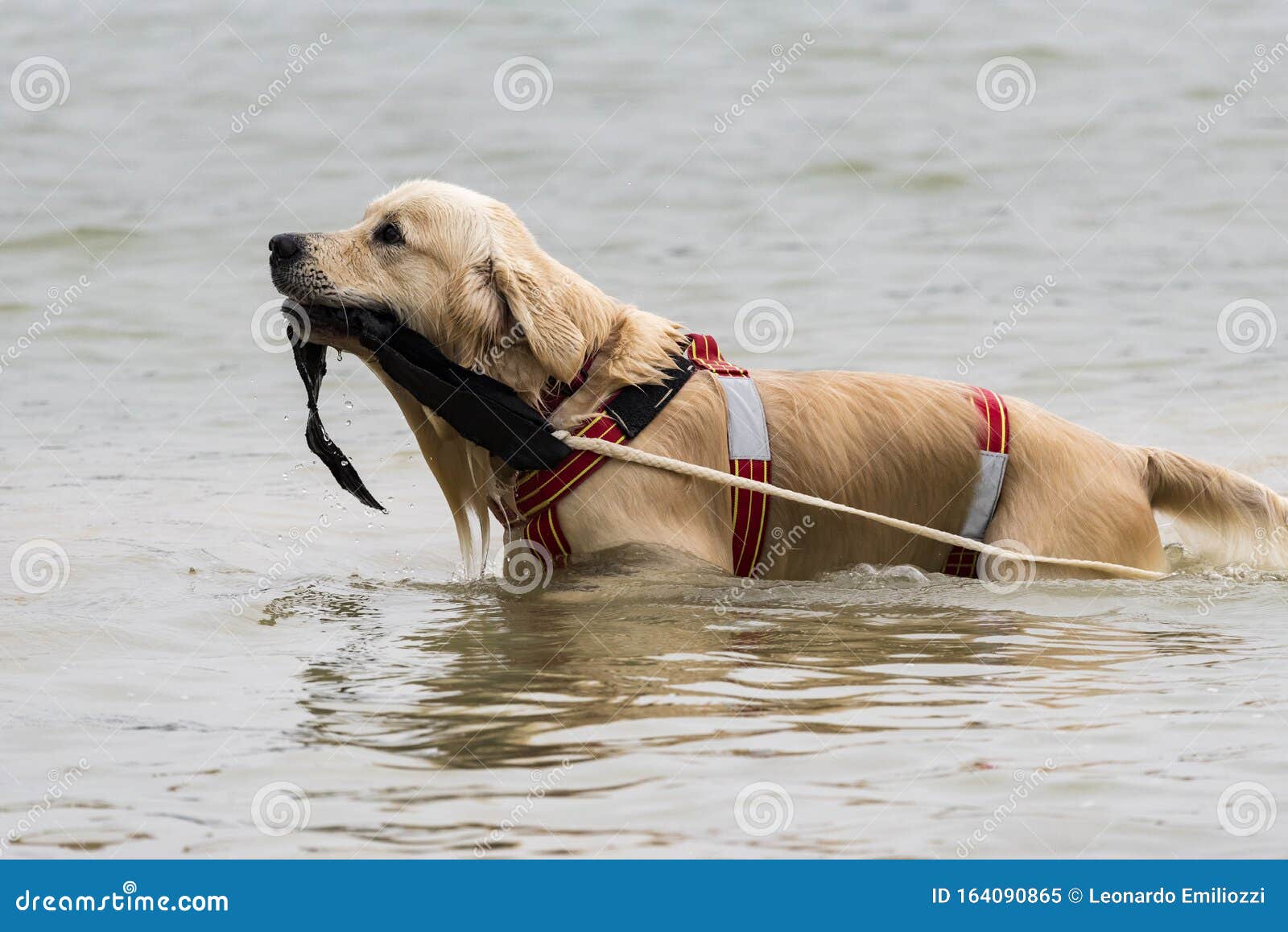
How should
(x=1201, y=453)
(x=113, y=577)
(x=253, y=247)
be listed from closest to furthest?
(x=113, y=577) < (x=1201, y=453) < (x=253, y=247)

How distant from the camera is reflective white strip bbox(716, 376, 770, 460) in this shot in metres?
6.20

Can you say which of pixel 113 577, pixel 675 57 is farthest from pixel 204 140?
pixel 113 577

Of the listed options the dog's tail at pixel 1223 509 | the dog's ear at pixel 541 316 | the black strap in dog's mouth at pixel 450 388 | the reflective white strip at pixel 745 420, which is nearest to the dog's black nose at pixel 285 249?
the black strap in dog's mouth at pixel 450 388

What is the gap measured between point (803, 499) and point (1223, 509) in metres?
1.89

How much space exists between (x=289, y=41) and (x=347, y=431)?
464 inches

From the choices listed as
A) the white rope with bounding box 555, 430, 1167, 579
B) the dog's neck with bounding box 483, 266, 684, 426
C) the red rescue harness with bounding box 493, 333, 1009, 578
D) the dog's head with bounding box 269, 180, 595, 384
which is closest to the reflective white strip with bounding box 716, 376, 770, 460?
the red rescue harness with bounding box 493, 333, 1009, 578

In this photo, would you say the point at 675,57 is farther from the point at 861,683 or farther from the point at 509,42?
the point at 861,683

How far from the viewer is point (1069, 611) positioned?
615 cm

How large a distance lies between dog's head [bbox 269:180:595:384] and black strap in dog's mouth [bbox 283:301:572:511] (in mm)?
57

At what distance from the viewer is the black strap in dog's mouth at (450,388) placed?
598cm

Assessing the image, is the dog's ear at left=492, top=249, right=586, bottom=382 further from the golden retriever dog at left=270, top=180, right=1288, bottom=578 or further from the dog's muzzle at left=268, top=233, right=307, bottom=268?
the dog's muzzle at left=268, top=233, right=307, bottom=268

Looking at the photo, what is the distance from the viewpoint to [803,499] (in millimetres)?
6094

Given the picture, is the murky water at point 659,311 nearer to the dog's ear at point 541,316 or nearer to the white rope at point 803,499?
the white rope at point 803,499

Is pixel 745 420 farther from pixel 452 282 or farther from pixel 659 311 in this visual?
pixel 659 311
